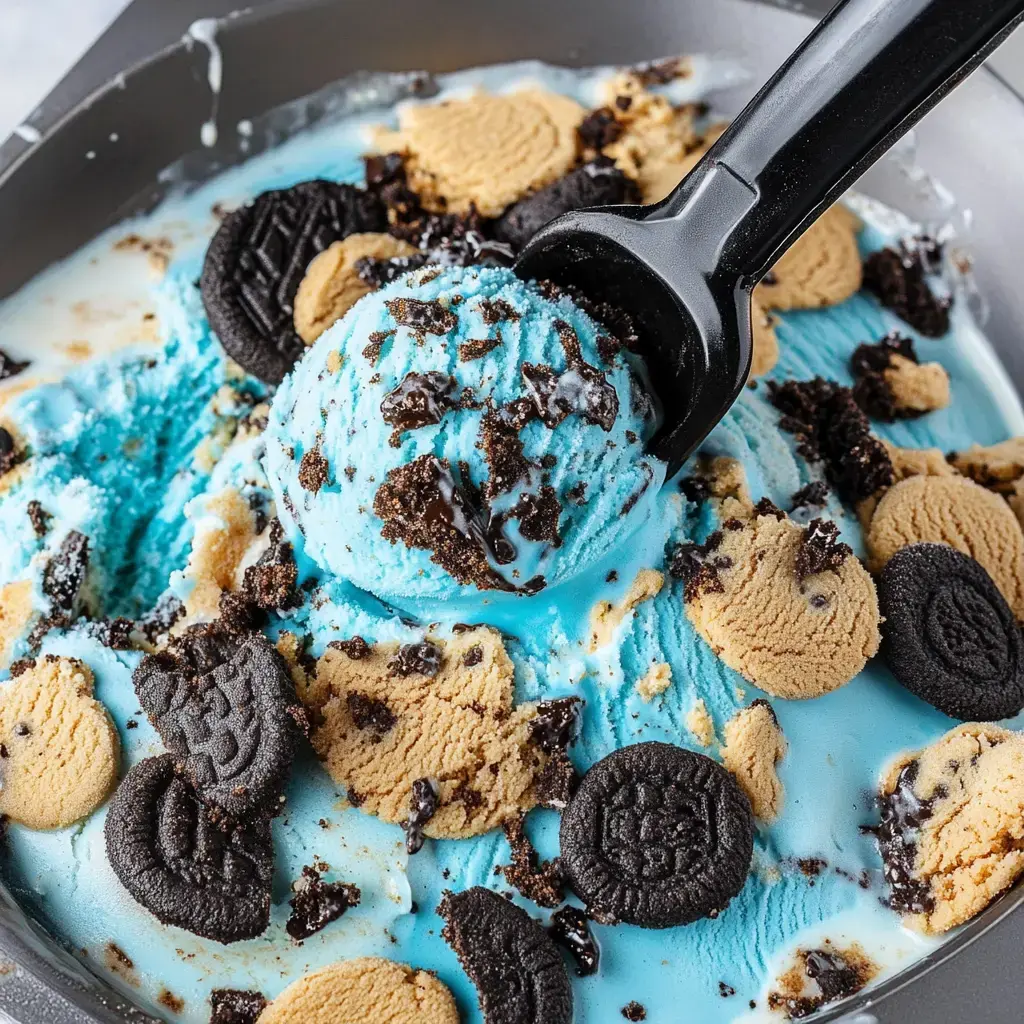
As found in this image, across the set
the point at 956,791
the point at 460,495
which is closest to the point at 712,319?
the point at 460,495

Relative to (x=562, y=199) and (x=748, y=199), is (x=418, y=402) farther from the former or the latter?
(x=562, y=199)

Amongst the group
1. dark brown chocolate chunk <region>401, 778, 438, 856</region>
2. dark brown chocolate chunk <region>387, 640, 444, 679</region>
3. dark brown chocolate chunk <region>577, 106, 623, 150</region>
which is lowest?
dark brown chocolate chunk <region>401, 778, 438, 856</region>

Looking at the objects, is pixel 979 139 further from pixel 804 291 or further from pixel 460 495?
pixel 460 495

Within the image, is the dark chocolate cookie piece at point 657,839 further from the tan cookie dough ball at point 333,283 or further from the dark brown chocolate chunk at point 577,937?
the tan cookie dough ball at point 333,283

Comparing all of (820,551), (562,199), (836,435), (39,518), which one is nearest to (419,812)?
(820,551)

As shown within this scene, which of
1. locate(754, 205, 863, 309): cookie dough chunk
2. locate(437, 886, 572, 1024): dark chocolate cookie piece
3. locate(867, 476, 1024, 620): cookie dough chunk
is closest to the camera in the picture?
locate(437, 886, 572, 1024): dark chocolate cookie piece

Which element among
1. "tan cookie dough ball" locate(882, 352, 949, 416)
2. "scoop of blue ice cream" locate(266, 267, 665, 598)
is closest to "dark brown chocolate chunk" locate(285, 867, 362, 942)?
"scoop of blue ice cream" locate(266, 267, 665, 598)

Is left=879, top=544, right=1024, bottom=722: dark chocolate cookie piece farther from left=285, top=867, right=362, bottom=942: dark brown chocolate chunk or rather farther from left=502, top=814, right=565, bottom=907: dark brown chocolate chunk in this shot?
left=285, top=867, right=362, bottom=942: dark brown chocolate chunk

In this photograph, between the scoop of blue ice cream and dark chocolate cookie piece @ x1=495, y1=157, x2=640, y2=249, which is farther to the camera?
dark chocolate cookie piece @ x1=495, y1=157, x2=640, y2=249

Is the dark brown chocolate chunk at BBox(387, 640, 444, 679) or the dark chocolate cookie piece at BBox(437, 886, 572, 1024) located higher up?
the dark brown chocolate chunk at BBox(387, 640, 444, 679)
